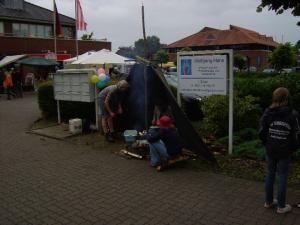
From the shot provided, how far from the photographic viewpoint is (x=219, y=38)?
74.1 meters

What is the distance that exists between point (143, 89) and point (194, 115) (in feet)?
9.41

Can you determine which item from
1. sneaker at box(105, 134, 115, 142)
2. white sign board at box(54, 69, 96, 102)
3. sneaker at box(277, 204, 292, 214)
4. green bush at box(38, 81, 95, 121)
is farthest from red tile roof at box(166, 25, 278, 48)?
sneaker at box(277, 204, 292, 214)

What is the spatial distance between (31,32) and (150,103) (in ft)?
101

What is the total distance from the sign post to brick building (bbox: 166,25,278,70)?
60.8 meters

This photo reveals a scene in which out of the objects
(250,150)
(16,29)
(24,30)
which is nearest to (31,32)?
(24,30)

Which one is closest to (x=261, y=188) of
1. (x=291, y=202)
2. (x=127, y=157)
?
(x=291, y=202)

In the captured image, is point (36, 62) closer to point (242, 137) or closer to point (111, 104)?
point (111, 104)

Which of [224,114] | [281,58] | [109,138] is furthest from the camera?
[281,58]

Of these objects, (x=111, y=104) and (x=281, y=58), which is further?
(x=281, y=58)

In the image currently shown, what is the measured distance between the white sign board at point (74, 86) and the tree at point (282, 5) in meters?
4.71

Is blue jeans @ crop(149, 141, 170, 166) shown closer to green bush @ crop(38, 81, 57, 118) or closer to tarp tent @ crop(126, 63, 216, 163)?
tarp tent @ crop(126, 63, 216, 163)

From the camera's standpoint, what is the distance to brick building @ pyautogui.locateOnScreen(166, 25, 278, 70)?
70250 mm

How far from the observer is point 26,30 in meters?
35.8

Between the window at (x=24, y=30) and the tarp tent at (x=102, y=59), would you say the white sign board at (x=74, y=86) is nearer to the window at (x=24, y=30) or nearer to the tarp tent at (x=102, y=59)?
the tarp tent at (x=102, y=59)
